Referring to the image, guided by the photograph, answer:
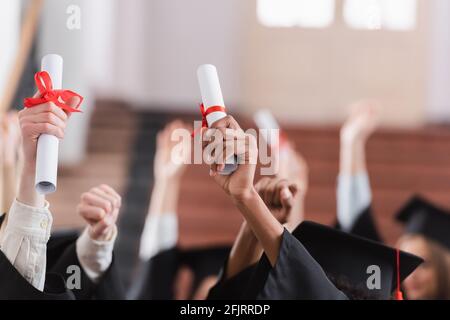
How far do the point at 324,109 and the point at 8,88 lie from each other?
11.5ft

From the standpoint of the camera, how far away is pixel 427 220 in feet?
7.79

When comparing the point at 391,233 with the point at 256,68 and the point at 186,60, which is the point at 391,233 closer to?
the point at 256,68

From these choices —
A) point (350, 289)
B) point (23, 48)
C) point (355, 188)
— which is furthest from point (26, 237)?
point (23, 48)

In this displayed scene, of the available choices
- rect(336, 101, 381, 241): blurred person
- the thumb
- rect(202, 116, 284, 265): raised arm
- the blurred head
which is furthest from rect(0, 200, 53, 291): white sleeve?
the blurred head

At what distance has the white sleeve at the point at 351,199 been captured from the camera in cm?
208

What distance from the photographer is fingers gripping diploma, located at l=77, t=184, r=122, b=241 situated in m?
1.17

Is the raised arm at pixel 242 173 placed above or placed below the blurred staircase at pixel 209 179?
below

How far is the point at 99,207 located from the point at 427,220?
5.11 ft

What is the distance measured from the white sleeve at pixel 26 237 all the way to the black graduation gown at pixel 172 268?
1.05 m

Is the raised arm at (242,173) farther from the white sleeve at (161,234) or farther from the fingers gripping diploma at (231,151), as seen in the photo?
the white sleeve at (161,234)

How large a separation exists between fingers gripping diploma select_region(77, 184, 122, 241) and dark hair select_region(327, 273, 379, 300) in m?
0.41

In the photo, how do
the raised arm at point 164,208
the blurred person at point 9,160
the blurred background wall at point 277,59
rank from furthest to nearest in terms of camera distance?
the blurred background wall at point 277,59 → the raised arm at point 164,208 → the blurred person at point 9,160

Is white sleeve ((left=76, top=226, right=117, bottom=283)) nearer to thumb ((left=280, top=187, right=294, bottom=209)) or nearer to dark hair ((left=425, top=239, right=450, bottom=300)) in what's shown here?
thumb ((left=280, top=187, right=294, bottom=209))

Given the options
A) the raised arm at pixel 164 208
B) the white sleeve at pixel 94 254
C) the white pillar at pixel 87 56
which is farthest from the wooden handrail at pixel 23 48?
the white sleeve at pixel 94 254
